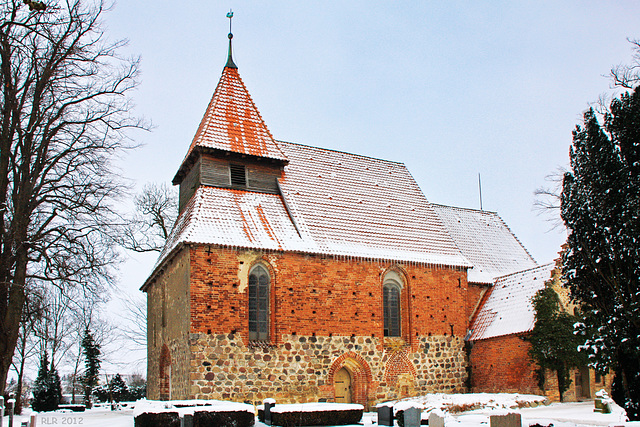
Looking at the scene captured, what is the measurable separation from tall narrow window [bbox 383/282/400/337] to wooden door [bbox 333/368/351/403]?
7.05 ft

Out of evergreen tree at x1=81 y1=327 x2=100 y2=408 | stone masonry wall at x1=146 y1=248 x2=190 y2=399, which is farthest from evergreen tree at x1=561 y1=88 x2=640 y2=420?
evergreen tree at x1=81 y1=327 x2=100 y2=408

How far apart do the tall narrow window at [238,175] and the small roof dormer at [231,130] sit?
1.31 ft

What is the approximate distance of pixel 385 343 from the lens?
2091 cm

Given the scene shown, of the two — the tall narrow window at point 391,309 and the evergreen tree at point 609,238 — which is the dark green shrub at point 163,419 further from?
the evergreen tree at point 609,238

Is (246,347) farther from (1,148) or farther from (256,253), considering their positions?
(1,148)

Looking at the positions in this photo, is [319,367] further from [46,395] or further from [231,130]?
[46,395]

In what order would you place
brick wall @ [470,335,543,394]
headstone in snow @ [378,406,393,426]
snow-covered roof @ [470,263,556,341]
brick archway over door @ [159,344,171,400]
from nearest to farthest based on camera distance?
headstone in snow @ [378,406,393,426] < brick archway over door @ [159,344,171,400] < brick wall @ [470,335,543,394] < snow-covered roof @ [470,263,556,341]

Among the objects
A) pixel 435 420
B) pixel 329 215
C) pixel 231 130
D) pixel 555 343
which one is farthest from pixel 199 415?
pixel 555 343

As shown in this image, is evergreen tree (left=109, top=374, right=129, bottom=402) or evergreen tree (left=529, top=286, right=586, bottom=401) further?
evergreen tree (left=109, top=374, right=129, bottom=402)

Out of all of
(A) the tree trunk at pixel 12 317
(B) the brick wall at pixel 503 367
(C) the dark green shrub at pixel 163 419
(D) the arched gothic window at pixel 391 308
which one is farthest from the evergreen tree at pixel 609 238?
(A) the tree trunk at pixel 12 317

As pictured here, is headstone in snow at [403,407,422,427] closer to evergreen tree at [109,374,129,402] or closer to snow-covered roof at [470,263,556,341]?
snow-covered roof at [470,263,556,341]

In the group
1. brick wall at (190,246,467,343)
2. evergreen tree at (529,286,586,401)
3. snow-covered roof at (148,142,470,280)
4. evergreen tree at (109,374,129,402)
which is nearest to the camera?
brick wall at (190,246,467,343)

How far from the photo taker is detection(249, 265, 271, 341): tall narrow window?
18.7 meters

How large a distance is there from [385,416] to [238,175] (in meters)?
9.71
